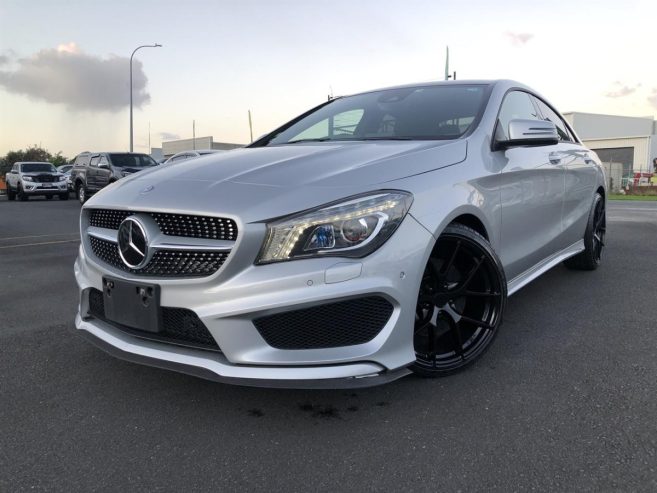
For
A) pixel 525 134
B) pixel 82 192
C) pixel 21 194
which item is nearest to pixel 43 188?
pixel 21 194

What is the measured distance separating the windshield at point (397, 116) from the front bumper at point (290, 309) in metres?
1.20

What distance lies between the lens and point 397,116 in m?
3.51

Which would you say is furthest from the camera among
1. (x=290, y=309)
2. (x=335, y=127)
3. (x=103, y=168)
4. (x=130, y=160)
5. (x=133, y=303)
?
(x=130, y=160)

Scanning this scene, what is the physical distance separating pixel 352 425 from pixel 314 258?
2.42 ft

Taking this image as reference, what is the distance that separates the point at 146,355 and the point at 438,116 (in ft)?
7.09

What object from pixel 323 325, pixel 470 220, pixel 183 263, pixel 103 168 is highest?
pixel 103 168

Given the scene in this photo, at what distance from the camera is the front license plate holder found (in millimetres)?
2256

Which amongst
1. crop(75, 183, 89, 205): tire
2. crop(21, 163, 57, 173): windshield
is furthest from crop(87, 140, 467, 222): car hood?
crop(21, 163, 57, 173): windshield

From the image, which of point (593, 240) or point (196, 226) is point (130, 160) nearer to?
point (593, 240)

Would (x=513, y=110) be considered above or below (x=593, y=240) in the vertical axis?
above

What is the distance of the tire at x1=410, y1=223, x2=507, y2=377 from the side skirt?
1.46 feet

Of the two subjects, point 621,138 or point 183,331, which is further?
point 621,138

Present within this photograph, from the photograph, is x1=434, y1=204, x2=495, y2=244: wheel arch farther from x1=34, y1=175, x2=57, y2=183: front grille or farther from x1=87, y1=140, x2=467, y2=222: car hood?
x1=34, y1=175, x2=57, y2=183: front grille

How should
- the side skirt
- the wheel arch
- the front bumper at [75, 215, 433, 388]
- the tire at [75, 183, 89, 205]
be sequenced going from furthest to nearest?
the tire at [75, 183, 89, 205] → the side skirt → the wheel arch → the front bumper at [75, 215, 433, 388]
